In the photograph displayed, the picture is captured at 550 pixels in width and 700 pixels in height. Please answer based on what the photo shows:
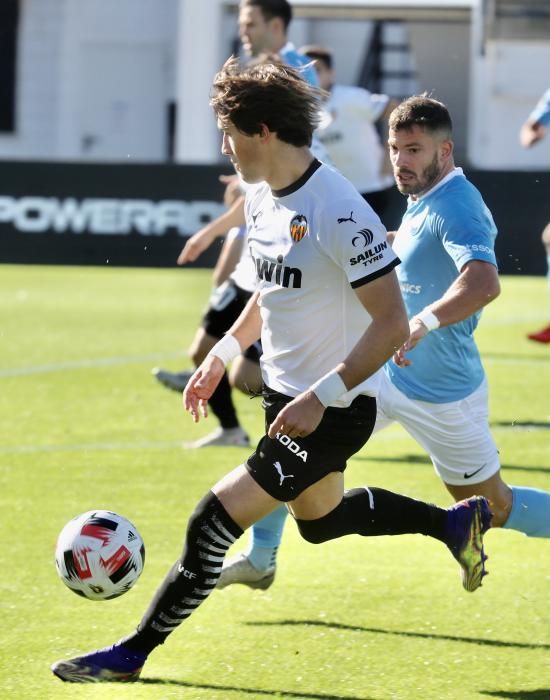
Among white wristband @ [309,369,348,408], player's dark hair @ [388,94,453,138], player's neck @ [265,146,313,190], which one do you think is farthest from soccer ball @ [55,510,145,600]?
player's dark hair @ [388,94,453,138]

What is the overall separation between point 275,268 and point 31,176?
14928 mm

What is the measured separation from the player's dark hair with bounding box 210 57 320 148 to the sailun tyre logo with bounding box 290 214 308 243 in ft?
0.82

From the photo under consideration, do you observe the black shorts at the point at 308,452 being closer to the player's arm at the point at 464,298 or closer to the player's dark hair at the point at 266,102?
the player's arm at the point at 464,298

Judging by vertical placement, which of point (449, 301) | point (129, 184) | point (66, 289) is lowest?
point (66, 289)

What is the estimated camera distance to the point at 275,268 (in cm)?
466

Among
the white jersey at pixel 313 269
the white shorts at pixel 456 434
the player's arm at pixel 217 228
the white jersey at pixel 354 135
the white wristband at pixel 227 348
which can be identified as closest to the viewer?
the white jersey at pixel 313 269

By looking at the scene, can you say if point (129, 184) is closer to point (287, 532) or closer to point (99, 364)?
point (99, 364)

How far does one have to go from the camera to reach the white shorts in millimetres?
5508

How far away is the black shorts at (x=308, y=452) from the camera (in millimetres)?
4598

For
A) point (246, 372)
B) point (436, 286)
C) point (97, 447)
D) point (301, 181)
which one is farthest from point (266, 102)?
point (97, 447)

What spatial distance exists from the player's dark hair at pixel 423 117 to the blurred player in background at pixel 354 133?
20.6ft

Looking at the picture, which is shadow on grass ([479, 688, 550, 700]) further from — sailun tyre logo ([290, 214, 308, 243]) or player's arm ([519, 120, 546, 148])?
player's arm ([519, 120, 546, 148])

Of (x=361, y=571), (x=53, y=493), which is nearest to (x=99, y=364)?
(x=53, y=493)

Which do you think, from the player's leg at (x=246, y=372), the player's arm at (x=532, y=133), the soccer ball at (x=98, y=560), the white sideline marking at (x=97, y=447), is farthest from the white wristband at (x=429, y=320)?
the player's arm at (x=532, y=133)
